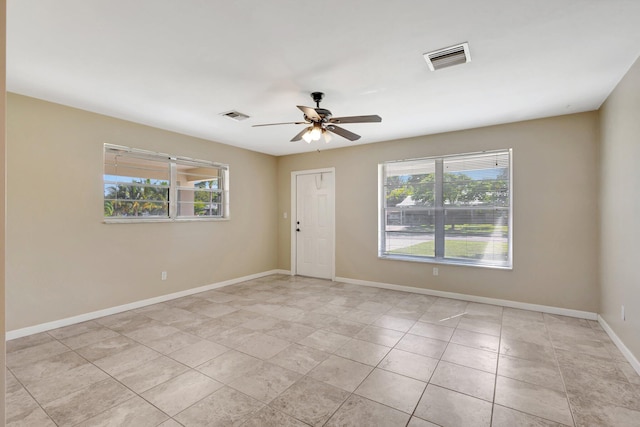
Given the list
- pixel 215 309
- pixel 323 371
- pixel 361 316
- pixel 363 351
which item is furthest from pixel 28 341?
pixel 361 316

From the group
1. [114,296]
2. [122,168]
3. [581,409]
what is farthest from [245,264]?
[581,409]

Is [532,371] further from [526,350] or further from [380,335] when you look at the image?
[380,335]

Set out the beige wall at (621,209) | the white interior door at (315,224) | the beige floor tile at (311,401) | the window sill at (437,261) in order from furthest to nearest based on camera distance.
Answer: the white interior door at (315,224) → the window sill at (437,261) → the beige wall at (621,209) → the beige floor tile at (311,401)

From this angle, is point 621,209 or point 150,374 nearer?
point 150,374

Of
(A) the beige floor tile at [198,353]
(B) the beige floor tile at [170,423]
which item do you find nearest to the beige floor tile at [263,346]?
(A) the beige floor tile at [198,353]

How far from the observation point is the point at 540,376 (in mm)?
2426

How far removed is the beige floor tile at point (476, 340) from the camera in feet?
9.75

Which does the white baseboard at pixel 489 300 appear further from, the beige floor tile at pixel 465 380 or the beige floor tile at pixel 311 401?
the beige floor tile at pixel 311 401

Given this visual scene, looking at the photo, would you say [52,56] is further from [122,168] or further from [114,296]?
[114,296]

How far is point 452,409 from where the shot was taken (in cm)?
203

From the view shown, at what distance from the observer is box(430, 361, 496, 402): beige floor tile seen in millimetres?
2229

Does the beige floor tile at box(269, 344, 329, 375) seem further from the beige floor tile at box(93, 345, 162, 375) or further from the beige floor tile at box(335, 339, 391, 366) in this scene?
the beige floor tile at box(93, 345, 162, 375)

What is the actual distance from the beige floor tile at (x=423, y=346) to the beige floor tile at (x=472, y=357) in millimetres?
65

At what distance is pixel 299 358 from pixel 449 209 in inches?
127
